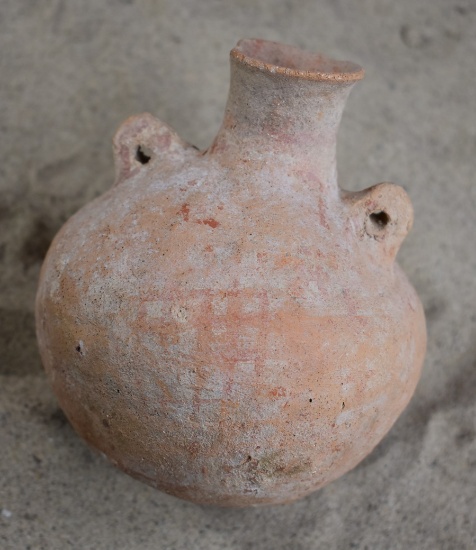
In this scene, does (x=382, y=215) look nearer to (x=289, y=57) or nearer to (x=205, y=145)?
(x=289, y=57)

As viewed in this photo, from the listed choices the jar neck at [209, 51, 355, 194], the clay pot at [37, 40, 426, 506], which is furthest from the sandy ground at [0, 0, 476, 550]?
the jar neck at [209, 51, 355, 194]

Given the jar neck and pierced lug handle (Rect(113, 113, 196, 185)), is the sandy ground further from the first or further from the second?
the jar neck

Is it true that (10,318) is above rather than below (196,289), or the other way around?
below

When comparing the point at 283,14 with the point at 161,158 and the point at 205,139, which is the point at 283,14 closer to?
the point at 205,139

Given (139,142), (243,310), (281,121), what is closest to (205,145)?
(139,142)

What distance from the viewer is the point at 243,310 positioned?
4.14ft

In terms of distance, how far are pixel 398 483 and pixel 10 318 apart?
42.0 inches

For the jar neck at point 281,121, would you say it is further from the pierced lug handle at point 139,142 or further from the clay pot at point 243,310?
the pierced lug handle at point 139,142

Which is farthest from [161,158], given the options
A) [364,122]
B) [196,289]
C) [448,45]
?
[448,45]

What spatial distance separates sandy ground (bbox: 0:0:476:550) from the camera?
5.56 ft

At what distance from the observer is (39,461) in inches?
67.2

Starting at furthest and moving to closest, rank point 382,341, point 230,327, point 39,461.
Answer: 1. point 39,461
2. point 382,341
3. point 230,327

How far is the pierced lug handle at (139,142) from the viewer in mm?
1554

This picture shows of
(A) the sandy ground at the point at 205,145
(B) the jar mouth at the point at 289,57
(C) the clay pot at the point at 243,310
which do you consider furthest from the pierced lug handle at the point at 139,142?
(A) the sandy ground at the point at 205,145
